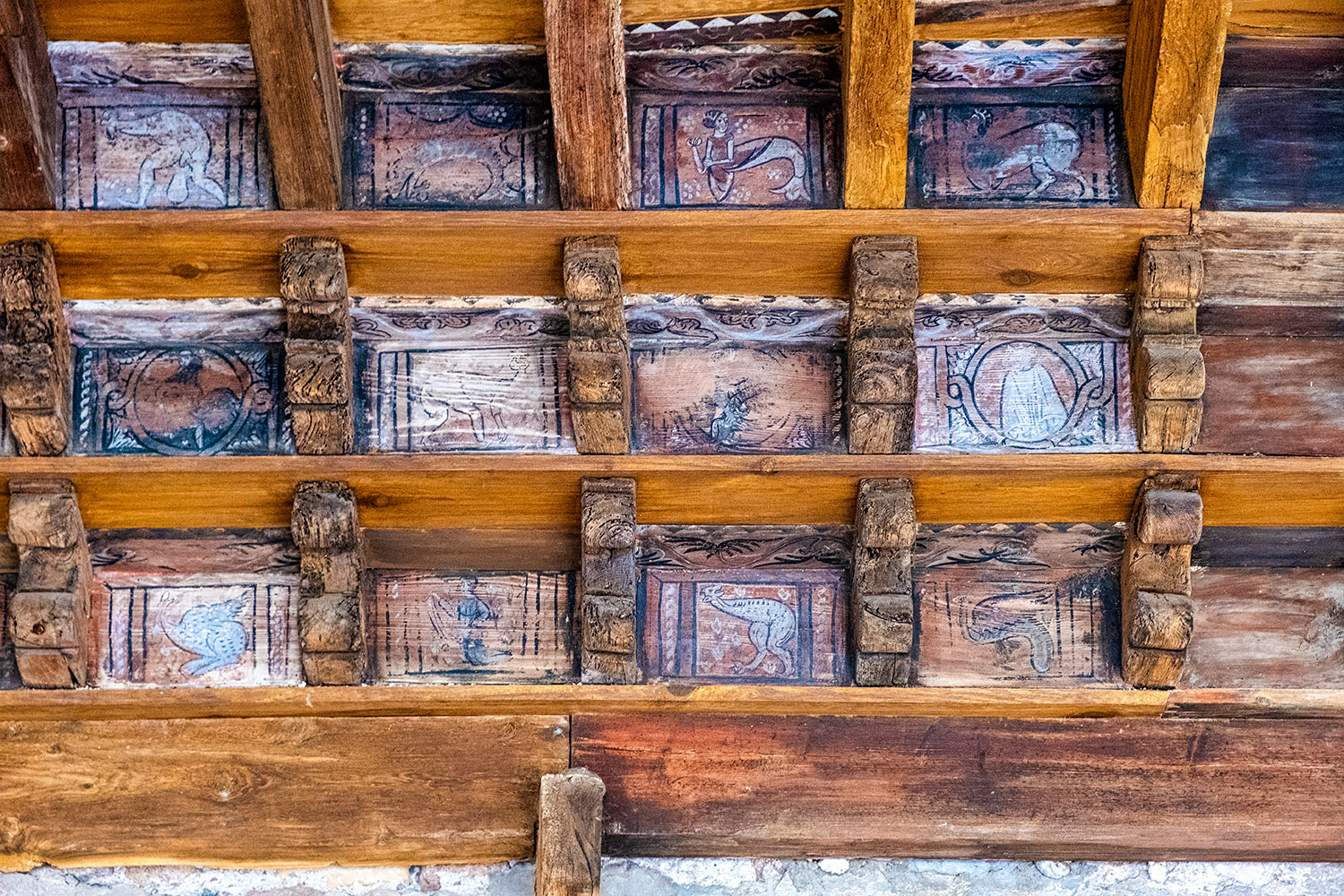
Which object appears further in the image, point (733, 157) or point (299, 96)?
point (733, 157)

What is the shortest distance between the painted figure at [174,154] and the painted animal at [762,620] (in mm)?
1407

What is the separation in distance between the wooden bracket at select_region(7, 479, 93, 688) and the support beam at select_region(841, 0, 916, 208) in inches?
A: 72.2

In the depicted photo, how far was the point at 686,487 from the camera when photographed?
2877mm

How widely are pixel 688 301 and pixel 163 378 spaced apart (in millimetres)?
1187

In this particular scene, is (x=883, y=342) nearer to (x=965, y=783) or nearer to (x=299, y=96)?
(x=965, y=783)

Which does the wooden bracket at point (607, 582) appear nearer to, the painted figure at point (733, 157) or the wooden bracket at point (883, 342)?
the wooden bracket at point (883, 342)

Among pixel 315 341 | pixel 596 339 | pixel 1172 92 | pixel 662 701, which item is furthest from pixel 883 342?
pixel 315 341

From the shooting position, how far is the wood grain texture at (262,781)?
2.86 m

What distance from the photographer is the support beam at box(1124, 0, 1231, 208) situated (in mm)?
2607

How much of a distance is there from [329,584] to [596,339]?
2.63ft

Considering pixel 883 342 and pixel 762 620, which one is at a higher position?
pixel 883 342

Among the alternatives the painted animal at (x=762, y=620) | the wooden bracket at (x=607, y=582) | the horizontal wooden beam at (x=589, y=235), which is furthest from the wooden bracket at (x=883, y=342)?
the wooden bracket at (x=607, y=582)

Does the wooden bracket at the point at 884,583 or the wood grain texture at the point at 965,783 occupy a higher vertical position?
the wooden bracket at the point at 884,583

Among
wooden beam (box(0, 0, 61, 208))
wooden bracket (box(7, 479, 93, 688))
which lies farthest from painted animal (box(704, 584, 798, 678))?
wooden beam (box(0, 0, 61, 208))
